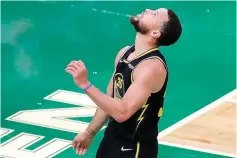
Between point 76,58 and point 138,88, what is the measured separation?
530 centimetres

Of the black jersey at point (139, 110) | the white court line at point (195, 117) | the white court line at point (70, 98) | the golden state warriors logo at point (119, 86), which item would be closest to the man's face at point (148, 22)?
the black jersey at point (139, 110)

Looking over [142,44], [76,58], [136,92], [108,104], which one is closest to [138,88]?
[136,92]

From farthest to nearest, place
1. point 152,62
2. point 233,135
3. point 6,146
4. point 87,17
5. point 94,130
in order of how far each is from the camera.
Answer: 1. point 87,17
2. point 233,135
3. point 6,146
4. point 94,130
5. point 152,62

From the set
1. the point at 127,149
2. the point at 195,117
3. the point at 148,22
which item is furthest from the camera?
the point at 195,117

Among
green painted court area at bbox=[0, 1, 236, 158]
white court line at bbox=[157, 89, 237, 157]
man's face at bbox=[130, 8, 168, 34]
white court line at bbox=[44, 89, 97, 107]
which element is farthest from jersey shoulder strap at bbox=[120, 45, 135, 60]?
white court line at bbox=[44, 89, 97, 107]

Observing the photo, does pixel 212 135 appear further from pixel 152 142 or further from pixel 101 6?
pixel 101 6

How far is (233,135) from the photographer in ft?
25.9

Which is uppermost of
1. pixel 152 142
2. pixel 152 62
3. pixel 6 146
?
pixel 152 62

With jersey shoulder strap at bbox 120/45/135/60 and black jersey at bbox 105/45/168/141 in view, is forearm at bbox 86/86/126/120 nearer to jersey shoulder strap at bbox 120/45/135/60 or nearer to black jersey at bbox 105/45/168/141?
black jersey at bbox 105/45/168/141

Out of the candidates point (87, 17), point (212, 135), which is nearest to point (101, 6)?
point (87, 17)

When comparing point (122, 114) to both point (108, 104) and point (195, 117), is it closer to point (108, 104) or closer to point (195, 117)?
point (108, 104)

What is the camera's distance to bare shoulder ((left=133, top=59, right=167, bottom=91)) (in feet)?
15.8

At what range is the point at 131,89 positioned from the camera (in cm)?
478

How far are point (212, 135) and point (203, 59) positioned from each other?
256 centimetres
